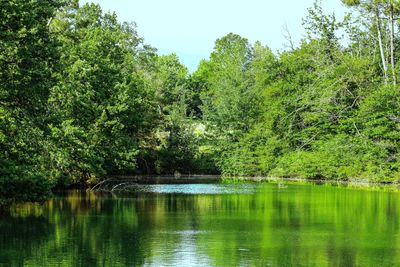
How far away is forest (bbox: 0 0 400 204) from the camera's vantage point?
24.9 metres

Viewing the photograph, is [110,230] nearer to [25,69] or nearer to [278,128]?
[25,69]

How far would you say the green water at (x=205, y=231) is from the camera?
18.0 meters

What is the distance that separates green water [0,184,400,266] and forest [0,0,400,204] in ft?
8.52

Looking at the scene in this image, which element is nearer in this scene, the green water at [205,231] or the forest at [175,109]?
the green water at [205,231]

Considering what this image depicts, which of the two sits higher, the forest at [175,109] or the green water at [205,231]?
the forest at [175,109]

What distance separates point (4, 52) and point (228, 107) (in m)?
47.9

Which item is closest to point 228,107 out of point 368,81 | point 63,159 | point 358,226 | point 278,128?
point 278,128

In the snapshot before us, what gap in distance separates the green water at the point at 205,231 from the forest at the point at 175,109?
2597 mm

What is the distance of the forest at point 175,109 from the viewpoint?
24859 millimetres

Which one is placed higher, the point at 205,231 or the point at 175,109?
the point at 175,109

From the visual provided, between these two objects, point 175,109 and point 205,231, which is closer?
point 205,231

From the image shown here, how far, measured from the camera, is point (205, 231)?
2366 centimetres

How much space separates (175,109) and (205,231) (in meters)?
43.0

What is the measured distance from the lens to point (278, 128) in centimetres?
6575
